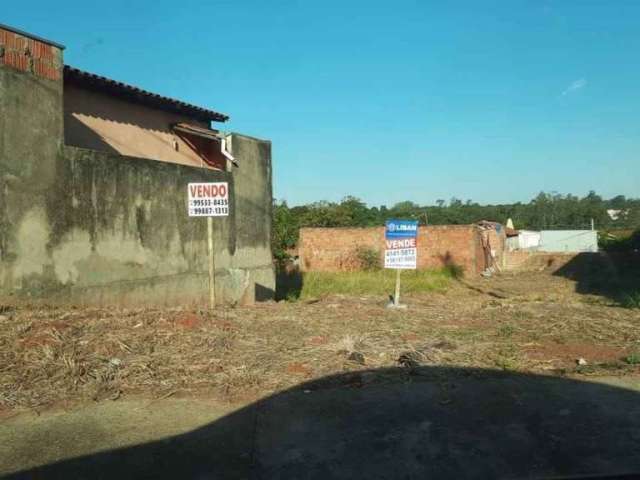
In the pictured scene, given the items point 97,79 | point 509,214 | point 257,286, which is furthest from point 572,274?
point 509,214

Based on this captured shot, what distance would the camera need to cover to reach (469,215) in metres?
70.4

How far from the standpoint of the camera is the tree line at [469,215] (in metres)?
38.2

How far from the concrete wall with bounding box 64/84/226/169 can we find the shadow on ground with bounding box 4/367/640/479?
26.3 ft

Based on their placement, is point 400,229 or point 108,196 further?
point 400,229

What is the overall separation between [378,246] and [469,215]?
4587 cm

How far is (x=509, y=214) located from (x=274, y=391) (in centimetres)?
7915

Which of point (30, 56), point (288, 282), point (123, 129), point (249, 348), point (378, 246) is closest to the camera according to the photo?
point (249, 348)

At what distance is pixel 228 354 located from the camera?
6.25 m

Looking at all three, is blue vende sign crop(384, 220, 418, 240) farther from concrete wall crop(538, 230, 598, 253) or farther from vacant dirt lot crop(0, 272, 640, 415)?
concrete wall crop(538, 230, 598, 253)

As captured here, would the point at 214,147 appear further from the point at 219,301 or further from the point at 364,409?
the point at 364,409

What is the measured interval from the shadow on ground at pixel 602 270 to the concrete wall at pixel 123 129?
15.0 metres

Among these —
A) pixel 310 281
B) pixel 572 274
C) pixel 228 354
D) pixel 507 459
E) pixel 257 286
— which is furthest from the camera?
pixel 572 274

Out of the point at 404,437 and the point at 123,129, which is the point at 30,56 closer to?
the point at 123,129

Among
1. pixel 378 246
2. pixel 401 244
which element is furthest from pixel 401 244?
pixel 378 246
